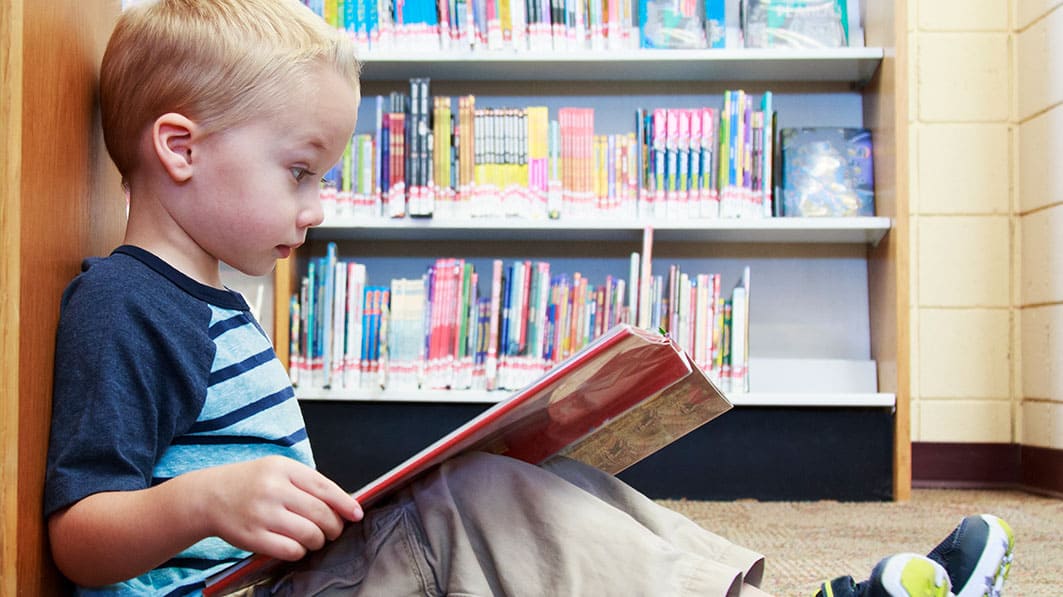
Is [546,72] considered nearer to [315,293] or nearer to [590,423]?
[315,293]

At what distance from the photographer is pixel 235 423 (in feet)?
2.46

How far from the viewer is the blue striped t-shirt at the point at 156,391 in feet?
2.10

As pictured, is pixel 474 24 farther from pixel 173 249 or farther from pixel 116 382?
pixel 116 382

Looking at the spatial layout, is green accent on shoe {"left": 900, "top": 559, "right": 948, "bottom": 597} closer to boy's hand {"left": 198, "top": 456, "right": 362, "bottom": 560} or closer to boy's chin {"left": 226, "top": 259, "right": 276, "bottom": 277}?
boy's hand {"left": 198, "top": 456, "right": 362, "bottom": 560}

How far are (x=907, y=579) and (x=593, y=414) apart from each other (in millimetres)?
266

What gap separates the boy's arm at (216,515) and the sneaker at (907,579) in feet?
1.31

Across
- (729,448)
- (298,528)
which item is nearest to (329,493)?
(298,528)

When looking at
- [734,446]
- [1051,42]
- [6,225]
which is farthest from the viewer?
[1051,42]

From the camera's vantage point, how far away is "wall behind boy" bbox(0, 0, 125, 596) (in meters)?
0.59

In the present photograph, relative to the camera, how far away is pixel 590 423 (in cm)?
81

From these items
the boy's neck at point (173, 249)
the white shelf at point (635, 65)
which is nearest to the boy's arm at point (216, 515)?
the boy's neck at point (173, 249)

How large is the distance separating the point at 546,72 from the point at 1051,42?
4.26 ft

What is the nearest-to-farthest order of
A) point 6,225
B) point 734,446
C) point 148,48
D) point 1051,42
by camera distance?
point 6,225 → point 148,48 → point 734,446 → point 1051,42

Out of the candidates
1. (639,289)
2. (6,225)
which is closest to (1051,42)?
(639,289)
